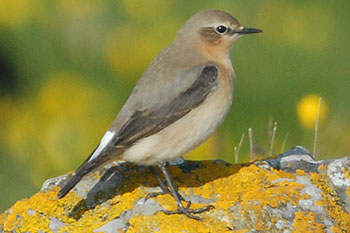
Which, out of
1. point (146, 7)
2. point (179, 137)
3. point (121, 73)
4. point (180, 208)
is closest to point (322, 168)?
point (179, 137)

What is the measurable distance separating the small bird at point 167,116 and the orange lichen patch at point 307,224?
90 centimetres

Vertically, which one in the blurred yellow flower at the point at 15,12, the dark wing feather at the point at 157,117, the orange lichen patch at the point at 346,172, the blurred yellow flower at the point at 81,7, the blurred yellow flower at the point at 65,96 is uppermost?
the blurred yellow flower at the point at 15,12

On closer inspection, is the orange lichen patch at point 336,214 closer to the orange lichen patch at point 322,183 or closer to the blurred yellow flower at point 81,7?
the orange lichen patch at point 322,183

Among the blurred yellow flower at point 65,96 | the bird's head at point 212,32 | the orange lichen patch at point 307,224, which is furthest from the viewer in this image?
the blurred yellow flower at point 65,96

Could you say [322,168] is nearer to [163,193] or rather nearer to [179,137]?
[179,137]

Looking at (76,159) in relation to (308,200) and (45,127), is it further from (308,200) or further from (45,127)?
(308,200)

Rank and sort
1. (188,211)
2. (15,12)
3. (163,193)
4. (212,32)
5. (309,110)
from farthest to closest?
(15,12) → (309,110) → (212,32) → (163,193) → (188,211)

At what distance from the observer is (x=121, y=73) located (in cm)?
1103

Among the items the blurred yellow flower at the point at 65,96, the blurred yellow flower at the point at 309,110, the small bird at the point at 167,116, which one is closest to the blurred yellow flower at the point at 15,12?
the blurred yellow flower at the point at 65,96

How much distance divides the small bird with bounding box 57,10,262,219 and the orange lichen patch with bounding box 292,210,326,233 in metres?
0.90

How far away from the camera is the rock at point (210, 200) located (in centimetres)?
595

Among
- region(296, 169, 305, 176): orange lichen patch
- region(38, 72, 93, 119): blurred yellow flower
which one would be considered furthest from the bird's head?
region(38, 72, 93, 119): blurred yellow flower

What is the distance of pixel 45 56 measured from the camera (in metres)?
11.4

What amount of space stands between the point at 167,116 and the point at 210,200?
2.70 ft
